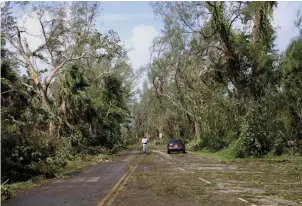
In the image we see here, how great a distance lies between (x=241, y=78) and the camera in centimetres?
3809

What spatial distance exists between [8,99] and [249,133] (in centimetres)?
1811

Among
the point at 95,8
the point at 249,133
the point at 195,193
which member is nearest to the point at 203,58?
the point at 95,8

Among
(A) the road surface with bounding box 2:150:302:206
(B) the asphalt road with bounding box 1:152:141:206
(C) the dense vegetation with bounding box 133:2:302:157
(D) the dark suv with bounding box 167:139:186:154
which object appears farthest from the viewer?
(D) the dark suv with bounding box 167:139:186:154

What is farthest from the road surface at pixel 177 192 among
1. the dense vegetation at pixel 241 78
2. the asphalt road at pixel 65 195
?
the dense vegetation at pixel 241 78

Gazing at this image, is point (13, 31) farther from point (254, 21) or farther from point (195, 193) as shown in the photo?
point (195, 193)

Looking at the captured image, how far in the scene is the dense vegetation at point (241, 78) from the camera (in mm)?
31938

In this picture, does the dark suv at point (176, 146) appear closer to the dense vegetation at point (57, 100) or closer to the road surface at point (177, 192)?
the dense vegetation at point (57, 100)

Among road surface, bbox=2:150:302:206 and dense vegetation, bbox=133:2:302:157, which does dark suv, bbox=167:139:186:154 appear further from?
road surface, bbox=2:150:302:206

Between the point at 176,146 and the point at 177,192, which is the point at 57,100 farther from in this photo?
the point at 177,192

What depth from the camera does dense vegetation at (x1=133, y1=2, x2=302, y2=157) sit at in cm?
3194

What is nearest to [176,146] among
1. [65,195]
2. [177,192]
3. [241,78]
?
[241,78]

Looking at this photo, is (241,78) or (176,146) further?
(176,146)

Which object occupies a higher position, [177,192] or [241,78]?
[241,78]

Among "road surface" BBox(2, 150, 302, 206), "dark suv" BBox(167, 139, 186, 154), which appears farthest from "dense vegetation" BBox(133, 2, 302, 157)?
"road surface" BBox(2, 150, 302, 206)
